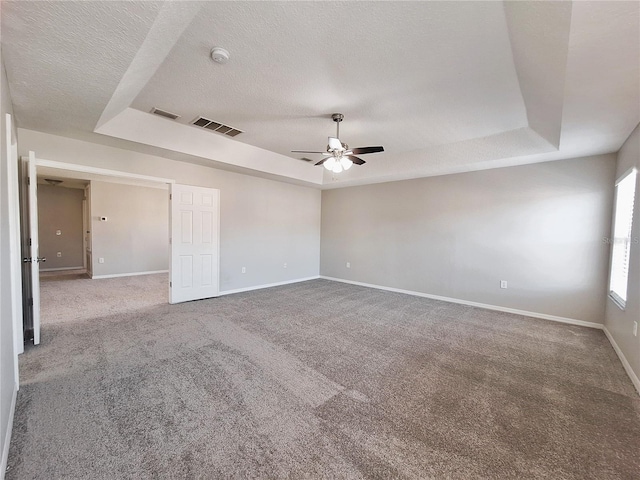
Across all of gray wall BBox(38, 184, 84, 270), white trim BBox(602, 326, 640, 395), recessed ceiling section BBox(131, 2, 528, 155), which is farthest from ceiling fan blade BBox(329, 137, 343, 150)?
gray wall BBox(38, 184, 84, 270)

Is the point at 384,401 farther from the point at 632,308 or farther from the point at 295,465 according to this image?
the point at 632,308

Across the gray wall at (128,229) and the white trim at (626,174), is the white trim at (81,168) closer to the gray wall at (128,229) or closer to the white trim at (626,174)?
the gray wall at (128,229)

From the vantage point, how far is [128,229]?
7.27 m

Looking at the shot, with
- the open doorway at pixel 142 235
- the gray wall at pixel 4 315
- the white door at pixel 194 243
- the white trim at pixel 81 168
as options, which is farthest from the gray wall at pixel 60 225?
the gray wall at pixel 4 315

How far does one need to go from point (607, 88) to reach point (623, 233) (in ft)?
7.15

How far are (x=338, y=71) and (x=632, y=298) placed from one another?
366 centimetres

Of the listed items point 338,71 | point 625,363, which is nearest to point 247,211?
point 338,71

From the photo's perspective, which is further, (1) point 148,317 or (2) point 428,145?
(2) point 428,145

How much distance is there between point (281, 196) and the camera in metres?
6.35

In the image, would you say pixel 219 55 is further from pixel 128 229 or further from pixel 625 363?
pixel 128 229

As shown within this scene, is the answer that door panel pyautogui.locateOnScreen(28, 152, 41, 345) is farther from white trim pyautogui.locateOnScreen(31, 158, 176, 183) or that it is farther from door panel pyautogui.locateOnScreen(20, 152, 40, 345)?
white trim pyautogui.locateOnScreen(31, 158, 176, 183)

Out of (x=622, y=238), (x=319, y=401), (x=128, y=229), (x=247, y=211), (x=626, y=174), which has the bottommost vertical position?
(x=319, y=401)

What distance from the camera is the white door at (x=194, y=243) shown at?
15.2 feet

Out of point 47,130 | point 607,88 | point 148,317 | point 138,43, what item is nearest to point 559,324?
point 607,88
